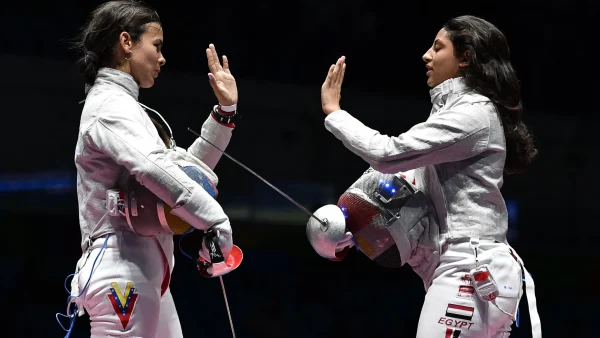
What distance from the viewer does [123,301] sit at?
2.06 meters

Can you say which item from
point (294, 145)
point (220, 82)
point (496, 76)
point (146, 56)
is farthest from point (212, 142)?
point (294, 145)

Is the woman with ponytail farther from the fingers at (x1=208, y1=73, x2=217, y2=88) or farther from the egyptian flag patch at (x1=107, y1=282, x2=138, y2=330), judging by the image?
the fingers at (x1=208, y1=73, x2=217, y2=88)

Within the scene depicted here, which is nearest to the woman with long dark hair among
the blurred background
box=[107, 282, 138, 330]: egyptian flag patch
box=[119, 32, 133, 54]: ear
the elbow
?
the elbow

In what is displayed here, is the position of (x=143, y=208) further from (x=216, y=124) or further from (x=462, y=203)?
(x=462, y=203)

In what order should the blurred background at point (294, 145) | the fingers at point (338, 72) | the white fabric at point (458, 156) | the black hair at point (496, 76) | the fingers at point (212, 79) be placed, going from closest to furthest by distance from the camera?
the white fabric at point (458, 156) → the black hair at point (496, 76) → the fingers at point (338, 72) → the fingers at point (212, 79) → the blurred background at point (294, 145)

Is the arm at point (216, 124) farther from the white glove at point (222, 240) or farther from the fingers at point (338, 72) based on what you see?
the white glove at point (222, 240)

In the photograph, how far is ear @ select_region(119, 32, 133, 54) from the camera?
2238mm

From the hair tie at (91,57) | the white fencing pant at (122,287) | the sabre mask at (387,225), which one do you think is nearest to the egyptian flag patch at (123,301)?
the white fencing pant at (122,287)

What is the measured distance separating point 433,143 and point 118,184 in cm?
87

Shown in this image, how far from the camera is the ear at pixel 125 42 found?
2.24 m
